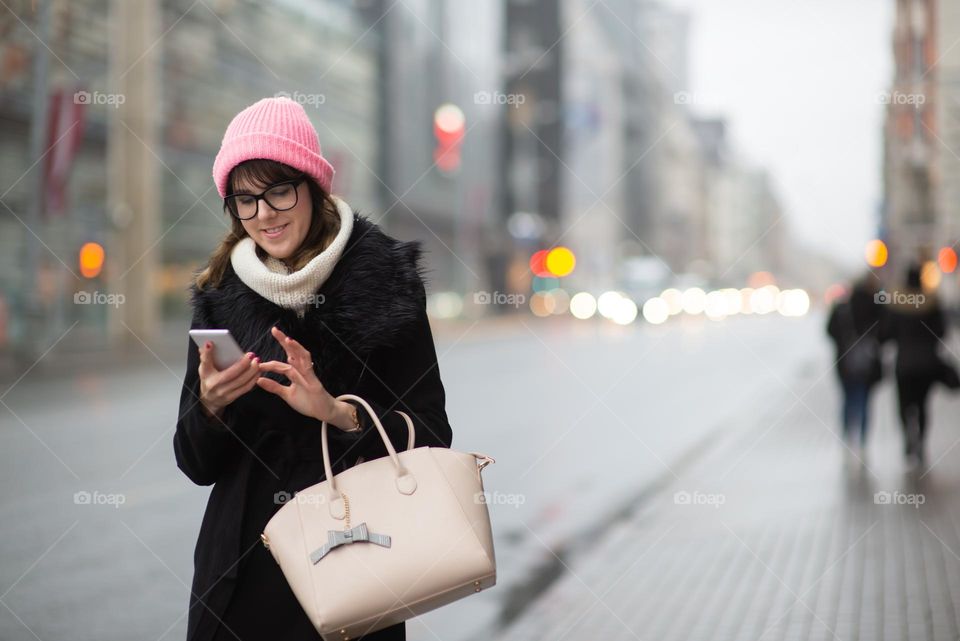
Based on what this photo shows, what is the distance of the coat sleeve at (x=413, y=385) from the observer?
239 cm

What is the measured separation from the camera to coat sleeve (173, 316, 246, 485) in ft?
7.62

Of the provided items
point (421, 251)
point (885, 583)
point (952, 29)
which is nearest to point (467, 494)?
point (421, 251)

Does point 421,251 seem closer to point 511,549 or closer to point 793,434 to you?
point 511,549

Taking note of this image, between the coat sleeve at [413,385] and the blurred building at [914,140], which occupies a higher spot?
the blurred building at [914,140]

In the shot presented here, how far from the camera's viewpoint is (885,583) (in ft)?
19.1

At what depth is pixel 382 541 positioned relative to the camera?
209 centimetres

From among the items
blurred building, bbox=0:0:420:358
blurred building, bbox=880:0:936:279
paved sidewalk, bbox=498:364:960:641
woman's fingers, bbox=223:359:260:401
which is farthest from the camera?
blurred building, bbox=0:0:420:358
